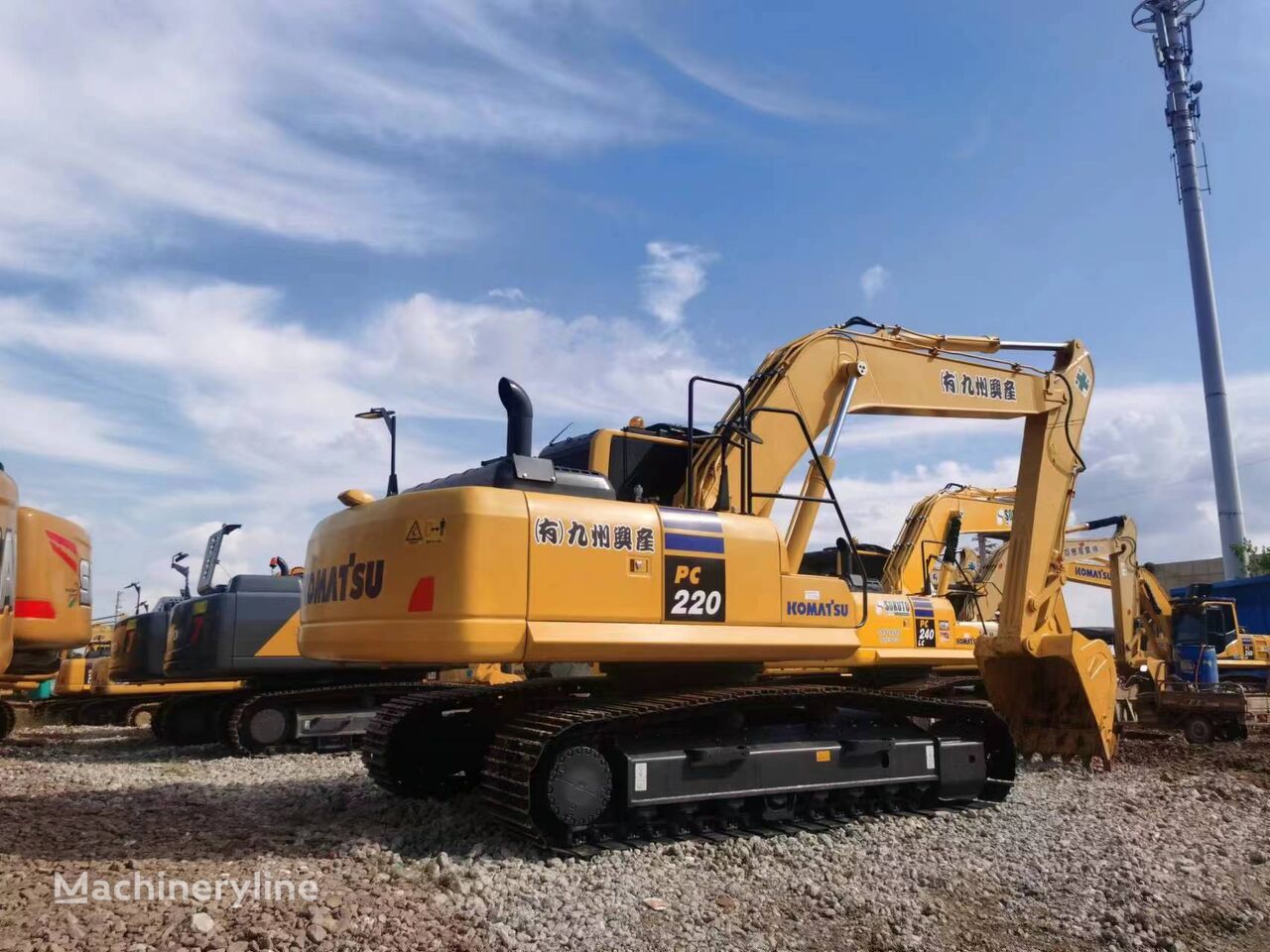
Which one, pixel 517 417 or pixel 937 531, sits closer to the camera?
pixel 517 417

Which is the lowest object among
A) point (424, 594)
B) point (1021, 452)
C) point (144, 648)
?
point (144, 648)

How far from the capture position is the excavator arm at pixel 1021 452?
755 cm

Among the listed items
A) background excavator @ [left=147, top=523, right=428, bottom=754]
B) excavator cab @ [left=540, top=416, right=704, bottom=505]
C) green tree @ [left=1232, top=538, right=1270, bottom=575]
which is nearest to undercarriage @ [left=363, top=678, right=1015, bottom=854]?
excavator cab @ [left=540, top=416, right=704, bottom=505]

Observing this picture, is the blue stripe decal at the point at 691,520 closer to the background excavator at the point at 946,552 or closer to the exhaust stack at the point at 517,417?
the exhaust stack at the point at 517,417

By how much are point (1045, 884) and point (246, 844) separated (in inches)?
184

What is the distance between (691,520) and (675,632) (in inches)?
28.9

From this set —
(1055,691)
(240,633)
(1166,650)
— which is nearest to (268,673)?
(240,633)

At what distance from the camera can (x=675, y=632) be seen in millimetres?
6320

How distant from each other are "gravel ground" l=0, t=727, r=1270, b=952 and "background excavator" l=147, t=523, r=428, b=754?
11.4 ft

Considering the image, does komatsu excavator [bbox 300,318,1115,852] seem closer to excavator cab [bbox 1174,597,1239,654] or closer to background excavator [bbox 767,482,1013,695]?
background excavator [bbox 767,482,1013,695]

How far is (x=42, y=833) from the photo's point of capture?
6480mm

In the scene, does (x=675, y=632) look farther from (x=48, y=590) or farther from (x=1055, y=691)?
(x=48, y=590)

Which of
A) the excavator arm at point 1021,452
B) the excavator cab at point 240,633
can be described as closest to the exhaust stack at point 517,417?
the excavator arm at point 1021,452

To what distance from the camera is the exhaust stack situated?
6484mm
